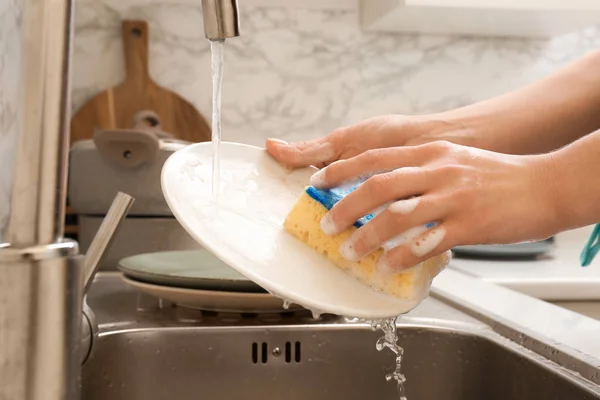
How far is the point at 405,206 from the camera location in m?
0.49

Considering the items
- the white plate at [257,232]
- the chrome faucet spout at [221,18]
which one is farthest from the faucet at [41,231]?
the white plate at [257,232]

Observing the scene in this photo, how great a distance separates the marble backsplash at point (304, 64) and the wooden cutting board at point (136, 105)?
0.10 ft

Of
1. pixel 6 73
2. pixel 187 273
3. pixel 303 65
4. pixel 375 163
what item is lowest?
pixel 187 273

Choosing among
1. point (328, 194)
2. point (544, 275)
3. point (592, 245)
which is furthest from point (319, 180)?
point (544, 275)

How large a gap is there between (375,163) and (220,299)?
298 mm

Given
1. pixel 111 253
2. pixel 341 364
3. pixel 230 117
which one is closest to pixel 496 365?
pixel 341 364

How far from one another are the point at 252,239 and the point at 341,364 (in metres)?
0.27

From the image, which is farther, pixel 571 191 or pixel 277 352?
pixel 277 352

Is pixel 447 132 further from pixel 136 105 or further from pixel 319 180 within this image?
pixel 136 105

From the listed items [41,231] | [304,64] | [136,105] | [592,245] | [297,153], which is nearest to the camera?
[41,231]

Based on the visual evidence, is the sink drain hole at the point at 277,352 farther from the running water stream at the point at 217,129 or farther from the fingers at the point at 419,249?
the fingers at the point at 419,249

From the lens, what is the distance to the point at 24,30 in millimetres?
417

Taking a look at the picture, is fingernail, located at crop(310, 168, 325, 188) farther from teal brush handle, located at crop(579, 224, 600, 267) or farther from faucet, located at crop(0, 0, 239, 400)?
teal brush handle, located at crop(579, 224, 600, 267)

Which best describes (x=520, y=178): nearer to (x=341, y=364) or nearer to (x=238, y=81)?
(x=341, y=364)
